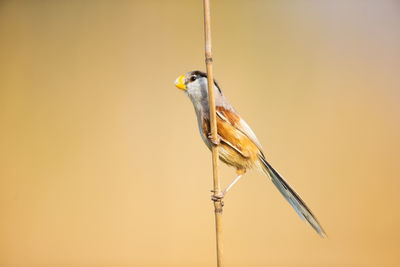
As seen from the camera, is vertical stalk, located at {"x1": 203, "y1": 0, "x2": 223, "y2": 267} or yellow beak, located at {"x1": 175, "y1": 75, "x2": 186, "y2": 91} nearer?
vertical stalk, located at {"x1": 203, "y1": 0, "x2": 223, "y2": 267}

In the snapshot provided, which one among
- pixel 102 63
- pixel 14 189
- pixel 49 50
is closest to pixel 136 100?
pixel 102 63

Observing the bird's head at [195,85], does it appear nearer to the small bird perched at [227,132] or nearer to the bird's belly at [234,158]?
the small bird perched at [227,132]

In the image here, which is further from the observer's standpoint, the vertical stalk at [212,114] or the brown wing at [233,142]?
the brown wing at [233,142]

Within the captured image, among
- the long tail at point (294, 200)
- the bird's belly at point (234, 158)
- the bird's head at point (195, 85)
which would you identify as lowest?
the long tail at point (294, 200)

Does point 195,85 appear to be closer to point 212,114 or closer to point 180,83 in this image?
point 180,83

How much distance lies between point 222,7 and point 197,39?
0.23m

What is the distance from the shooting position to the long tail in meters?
0.98

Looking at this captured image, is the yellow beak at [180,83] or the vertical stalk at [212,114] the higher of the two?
the yellow beak at [180,83]

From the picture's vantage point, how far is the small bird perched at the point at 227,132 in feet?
3.41

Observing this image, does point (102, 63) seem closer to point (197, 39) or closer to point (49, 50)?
point (49, 50)

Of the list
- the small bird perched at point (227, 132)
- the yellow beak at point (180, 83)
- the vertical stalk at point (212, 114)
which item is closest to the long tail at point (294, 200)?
the small bird perched at point (227, 132)

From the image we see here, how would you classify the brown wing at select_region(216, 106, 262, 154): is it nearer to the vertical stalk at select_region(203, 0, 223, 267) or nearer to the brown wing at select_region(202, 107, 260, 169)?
the brown wing at select_region(202, 107, 260, 169)

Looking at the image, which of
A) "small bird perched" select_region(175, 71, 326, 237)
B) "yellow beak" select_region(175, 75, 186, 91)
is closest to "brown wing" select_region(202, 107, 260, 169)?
"small bird perched" select_region(175, 71, 326, 237)

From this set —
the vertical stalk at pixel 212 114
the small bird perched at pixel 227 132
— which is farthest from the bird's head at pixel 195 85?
the vertical stalk at pixel 212 114
